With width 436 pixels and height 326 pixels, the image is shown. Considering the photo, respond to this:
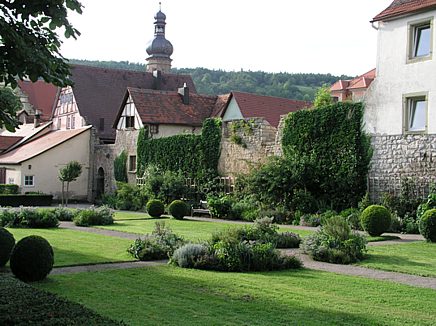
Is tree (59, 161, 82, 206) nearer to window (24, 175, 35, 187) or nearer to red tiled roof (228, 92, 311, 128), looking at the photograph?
window (24, 175, 35, 187)

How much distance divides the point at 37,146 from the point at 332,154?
85.3ft

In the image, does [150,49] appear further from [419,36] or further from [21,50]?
[21,50]

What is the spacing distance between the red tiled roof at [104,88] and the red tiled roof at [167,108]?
5.19m

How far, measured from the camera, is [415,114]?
22.7 metres

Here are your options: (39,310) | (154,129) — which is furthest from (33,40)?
(154,129)

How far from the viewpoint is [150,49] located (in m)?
61.7

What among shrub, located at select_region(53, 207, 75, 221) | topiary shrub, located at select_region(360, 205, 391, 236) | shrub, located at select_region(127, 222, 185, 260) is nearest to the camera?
shrub, located at select_region(127, 222, 185, 260)

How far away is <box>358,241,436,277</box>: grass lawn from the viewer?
476 inches

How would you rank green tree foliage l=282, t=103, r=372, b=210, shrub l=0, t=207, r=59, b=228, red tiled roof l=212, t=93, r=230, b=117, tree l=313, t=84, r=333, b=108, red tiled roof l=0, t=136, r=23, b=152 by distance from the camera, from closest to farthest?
shrub l=0, t=207, r=59, b=228, green tree foliage l=282, t=103, r=372, b=210, tree l=313, t=84, r=333, b=108, red tiled roof l=212, t=93, r=230, b=117, red tiled roof l=0, t=136, r=23, b=152

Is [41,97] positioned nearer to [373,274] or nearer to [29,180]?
[29,180]

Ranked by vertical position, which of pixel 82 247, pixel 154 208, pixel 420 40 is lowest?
pixel 82 247

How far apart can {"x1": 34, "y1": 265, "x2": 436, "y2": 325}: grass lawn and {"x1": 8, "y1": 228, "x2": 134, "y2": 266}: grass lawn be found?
183 centimetres

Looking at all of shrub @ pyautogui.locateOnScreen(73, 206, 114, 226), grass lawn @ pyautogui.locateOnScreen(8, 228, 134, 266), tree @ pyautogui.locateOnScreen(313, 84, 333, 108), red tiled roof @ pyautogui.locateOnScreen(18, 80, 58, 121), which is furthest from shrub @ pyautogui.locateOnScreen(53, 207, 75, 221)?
red tiled roof @ pyautogui.locateOnScreen(18, 80, 58, 121)

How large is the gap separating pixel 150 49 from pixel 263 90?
13.9 meters
